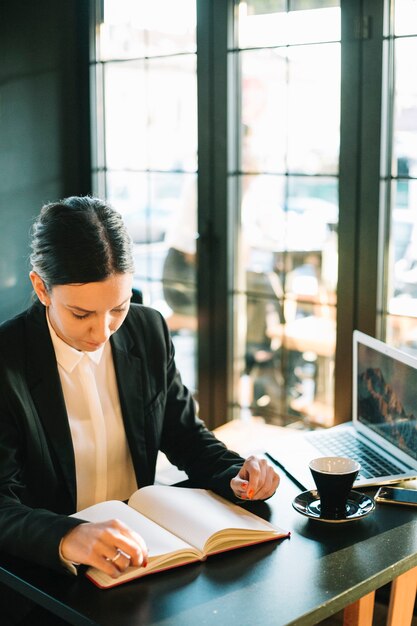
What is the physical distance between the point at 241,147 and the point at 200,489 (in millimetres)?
1896

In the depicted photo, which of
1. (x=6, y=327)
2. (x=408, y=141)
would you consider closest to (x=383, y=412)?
(x=6, y=327)

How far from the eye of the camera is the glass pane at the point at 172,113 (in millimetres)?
3580

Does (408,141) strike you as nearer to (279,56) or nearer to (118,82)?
(279,56)

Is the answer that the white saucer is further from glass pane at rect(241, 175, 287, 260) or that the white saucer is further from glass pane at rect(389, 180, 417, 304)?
glass pane at rect(241, 175, 287, 260)

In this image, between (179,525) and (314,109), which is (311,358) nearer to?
(314,109)

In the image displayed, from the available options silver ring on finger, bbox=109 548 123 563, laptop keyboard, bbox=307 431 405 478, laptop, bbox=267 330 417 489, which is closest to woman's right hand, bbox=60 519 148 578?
silver ring on finger, bbox=109 548 123 563

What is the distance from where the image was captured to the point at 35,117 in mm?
3834

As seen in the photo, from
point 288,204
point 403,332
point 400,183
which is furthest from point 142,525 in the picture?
point 288,204

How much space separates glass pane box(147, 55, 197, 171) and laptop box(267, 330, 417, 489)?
1.61 m

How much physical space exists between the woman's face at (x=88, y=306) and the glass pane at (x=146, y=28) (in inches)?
78.3

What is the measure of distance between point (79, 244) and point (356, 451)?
0.87 meters

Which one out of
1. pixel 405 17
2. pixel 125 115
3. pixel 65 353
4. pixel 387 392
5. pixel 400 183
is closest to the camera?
pixel 65 353

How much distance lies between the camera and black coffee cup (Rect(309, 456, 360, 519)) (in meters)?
1.68

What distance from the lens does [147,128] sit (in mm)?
3803
